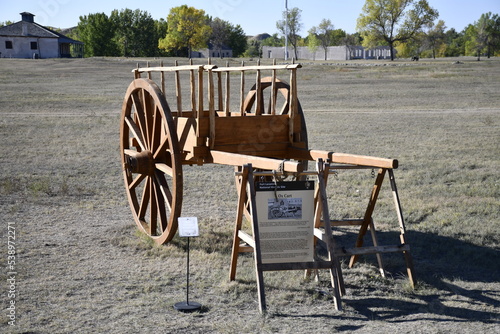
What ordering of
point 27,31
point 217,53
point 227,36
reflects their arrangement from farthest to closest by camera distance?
point 217,53 < point 227,36 < point 27,31

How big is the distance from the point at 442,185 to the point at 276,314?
214 inches

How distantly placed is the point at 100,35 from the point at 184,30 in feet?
37.8

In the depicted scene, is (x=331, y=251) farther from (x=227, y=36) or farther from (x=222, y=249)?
(x=227, y=36)

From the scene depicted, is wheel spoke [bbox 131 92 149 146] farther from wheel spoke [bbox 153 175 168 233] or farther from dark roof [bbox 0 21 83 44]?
dark roof [bbox 0 21 83 44]

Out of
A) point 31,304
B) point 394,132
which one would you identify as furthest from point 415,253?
point 394,132

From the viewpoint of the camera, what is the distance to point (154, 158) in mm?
6316

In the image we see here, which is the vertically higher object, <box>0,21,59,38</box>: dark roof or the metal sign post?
<box>0,21,59,38</box>: dark roof

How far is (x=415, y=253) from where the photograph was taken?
624 cm

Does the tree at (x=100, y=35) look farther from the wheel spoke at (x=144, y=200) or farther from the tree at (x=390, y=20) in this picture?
the wheel spoke at (x=144, y=200)

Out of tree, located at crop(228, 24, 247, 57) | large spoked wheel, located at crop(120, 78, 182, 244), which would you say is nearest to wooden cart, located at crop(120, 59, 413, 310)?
large spoked wheel, located at crop(120, 78, 182, 244)

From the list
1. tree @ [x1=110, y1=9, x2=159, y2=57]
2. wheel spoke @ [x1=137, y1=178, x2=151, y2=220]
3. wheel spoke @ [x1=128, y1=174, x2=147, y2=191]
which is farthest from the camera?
tree @ [x1=110, y1=9, x2=159, y2=57]

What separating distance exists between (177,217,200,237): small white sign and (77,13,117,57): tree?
6591 centimetres

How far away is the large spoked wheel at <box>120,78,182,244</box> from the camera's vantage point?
5.59 m

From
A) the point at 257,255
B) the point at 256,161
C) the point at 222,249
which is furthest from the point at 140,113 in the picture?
the point at 257,255
